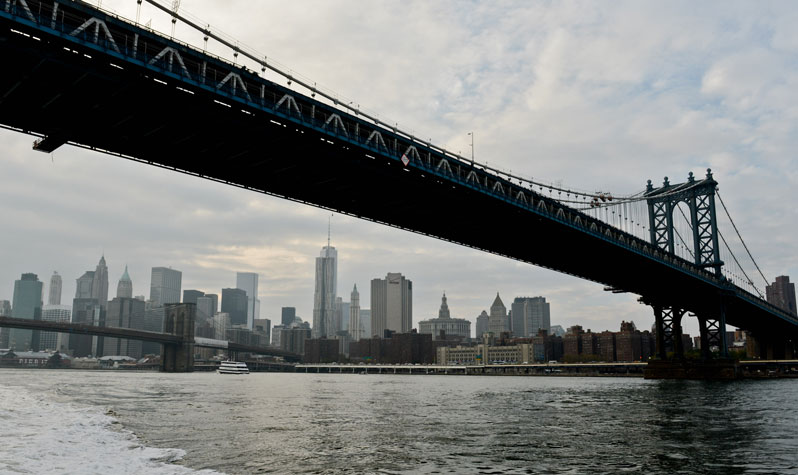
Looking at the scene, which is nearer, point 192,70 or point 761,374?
point 192,70

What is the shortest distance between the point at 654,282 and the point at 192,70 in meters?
82.5

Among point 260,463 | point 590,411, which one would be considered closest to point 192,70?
point 260,463

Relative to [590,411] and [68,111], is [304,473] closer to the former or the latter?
[590,411]

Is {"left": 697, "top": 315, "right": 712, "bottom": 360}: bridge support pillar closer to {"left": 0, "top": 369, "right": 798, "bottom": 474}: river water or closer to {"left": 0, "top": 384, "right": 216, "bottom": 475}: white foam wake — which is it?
{"left": 0, "top": 369, "right": 798, "bottom": 474}: river water

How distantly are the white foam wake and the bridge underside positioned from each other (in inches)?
701

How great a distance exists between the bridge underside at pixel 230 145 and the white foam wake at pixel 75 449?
701 inches

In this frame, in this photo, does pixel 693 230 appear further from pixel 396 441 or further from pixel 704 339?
pixel 396 441

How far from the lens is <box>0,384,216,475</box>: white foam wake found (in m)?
18.4

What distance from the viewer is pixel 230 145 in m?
45.7

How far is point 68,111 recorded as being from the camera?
3884 centimetres

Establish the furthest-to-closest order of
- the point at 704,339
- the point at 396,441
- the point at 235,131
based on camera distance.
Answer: the point at 704,339 < the point at 235,131 < the point at 396,441

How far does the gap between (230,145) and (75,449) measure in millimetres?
27371

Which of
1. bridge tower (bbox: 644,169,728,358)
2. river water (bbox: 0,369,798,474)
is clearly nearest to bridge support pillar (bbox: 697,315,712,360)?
bridge tower (bbox: 644,169,728,358)

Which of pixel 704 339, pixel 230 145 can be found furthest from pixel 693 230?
pixel 230 145
